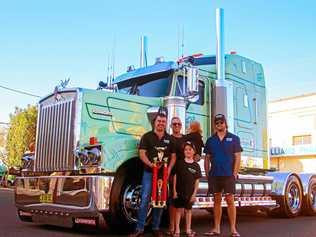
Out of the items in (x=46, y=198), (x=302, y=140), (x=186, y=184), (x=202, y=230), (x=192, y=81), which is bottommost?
(x=202, y=230)

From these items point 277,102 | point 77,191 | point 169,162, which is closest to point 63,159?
point 77,191

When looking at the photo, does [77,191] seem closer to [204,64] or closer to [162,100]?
[162,100]

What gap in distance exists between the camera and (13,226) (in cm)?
816

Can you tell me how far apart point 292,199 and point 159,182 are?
5778mm

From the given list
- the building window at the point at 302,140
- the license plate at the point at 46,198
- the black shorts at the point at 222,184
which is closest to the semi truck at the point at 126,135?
the license plate at the point at 46,198

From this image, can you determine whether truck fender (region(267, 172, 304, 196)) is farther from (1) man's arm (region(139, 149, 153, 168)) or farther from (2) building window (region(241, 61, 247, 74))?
(1) man's arm (region(139, 149, 153, 168))

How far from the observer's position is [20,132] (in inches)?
1618

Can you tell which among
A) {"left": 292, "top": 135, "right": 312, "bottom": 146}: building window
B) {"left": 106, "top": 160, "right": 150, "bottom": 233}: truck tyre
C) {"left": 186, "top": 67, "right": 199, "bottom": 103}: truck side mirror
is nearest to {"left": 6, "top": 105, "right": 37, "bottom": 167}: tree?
{"left": 292, "top": 135, "right": 312, "bottom": 146}: building window

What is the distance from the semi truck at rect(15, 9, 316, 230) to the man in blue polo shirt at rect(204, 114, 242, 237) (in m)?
0.62

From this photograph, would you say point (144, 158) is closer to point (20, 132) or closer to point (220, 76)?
point (220, 76)

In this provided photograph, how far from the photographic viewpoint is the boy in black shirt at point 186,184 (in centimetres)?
→ 663

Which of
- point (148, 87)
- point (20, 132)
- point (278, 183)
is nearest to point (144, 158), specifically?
point (148, 87)

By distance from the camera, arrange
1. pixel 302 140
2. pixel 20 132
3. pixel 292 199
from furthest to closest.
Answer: pixel 20 132 → pixel 302 140 → pixel 292 199

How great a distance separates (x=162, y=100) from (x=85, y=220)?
2555mm
